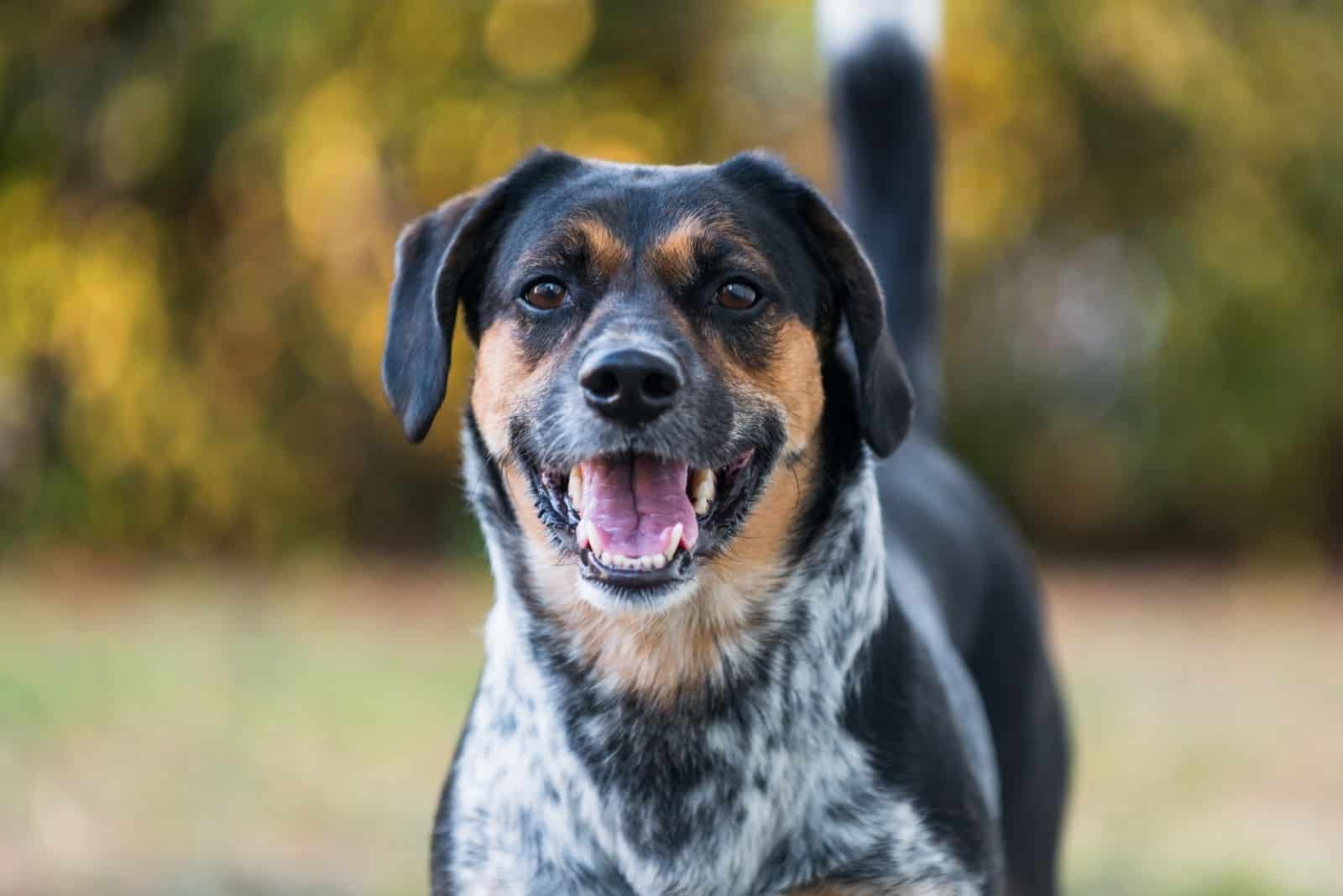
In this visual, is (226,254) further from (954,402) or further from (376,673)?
(954,402)

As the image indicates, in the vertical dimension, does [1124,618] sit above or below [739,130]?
below

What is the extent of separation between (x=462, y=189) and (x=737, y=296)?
6.84 meters

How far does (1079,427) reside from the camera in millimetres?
10945

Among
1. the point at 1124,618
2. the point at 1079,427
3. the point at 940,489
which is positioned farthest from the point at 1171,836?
the point at 1079,427

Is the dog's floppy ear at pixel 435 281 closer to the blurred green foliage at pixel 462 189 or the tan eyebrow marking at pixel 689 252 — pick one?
the tan eyebrow marking at pixel 689 252

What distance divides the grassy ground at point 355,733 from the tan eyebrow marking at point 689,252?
1160 mm

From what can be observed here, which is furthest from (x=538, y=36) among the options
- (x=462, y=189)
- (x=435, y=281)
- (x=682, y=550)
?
(x=682, y=550)

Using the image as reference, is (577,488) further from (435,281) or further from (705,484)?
(435,281)

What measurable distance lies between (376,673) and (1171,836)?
3553 millimetres

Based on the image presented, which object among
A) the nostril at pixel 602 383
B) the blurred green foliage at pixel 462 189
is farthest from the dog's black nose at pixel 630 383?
the blurred green foliage at pixel 462 189

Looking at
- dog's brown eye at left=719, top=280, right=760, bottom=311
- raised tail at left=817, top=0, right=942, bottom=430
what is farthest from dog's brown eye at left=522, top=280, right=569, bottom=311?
raised tail at left=817, top=0, right=942, bottom=430

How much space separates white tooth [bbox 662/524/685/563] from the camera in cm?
285

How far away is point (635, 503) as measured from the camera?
9.74 feet

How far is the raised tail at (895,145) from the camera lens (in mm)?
4371
